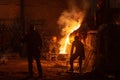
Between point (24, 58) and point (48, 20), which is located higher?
point (48, 20)

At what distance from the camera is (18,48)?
2469 centimetres

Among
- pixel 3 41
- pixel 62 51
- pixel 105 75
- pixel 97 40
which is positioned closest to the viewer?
pixel 105 75

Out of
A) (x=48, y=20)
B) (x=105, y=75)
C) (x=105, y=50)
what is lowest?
(x=105, y=75)

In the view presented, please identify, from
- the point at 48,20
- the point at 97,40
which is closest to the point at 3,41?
the point at 48,20

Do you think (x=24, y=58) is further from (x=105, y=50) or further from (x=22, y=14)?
(x=105, y=50)

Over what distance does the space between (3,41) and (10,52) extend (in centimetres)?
132

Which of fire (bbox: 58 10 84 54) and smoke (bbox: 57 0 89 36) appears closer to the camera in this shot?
fire (bbox: 58 10 84 54)

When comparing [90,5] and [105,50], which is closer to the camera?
[105,50]

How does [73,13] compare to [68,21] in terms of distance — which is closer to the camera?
[68,21]

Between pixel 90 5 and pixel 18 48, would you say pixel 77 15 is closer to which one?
pixel 90 5

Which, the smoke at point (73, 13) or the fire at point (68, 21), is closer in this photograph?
the fire at point (68, 21)

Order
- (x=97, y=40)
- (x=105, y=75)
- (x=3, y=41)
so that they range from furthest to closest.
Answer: (x=3, y=41) → (x=97, y=40) → (x=105, y=75)

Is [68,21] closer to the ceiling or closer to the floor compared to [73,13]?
closer to the floor

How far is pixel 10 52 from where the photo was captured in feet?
79.4
